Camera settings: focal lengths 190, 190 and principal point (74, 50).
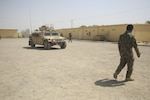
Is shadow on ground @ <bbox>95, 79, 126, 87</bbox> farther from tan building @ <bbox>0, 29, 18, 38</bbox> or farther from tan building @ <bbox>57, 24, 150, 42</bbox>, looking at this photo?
tan building @ <bbox>0, 29, 18, 38</bbox>

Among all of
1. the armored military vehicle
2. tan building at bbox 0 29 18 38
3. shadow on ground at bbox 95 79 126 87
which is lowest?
shadow on ground at bbox 95 79 126 87

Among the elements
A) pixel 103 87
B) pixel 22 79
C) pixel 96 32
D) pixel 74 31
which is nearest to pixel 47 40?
pixel 22 79

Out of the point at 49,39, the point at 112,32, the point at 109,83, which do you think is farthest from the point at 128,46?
the point at 112,32

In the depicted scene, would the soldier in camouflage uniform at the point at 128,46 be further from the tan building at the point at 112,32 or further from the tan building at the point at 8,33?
the tan building at the point at 8,33

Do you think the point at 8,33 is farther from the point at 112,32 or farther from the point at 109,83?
the point at 109,83

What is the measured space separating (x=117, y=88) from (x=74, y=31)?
48439 millimetres

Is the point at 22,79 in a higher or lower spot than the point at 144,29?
lower

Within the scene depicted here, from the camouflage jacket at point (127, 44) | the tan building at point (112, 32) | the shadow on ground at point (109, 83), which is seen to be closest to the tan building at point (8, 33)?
the tan building at point (112, 32)

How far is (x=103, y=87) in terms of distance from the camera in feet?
18.4

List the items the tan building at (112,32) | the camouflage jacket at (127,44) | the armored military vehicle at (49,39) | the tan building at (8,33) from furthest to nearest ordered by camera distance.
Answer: the tan building at (8,33), the tan building at (112,32), the armored military vehicle at (49,39), the camouflage jacket at (127,44)

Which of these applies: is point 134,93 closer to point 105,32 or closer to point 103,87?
point 103,87

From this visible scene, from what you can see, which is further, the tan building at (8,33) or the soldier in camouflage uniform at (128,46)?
the tan building at (8,33)

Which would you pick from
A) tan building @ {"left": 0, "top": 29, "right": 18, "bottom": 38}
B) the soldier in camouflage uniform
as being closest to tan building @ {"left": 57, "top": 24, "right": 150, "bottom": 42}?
tan building @ {"left": 0, "top": 29, "right": 18, "bottom": 38}

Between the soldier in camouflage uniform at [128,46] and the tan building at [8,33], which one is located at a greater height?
the tan building at [8,33]
